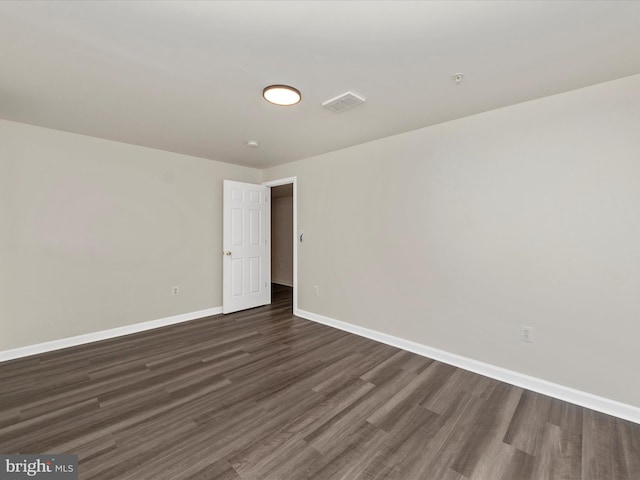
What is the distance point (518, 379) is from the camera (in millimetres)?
2484

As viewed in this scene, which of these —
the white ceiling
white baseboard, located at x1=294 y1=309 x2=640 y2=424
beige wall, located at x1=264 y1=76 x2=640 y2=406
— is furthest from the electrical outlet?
the white ceiling

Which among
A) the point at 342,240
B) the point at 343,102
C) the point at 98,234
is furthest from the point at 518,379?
the point at 98,234

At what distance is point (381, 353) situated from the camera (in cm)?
313

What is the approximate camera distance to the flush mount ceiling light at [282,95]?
2.17 m

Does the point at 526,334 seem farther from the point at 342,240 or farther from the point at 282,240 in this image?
the point at 282,240

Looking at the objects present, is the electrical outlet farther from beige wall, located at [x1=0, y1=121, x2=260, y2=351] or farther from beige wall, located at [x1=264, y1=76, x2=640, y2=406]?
beige wall, located at [x1=0, y1=121, x2=260, y2=351]

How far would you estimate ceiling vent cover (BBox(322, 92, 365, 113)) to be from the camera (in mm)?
2326

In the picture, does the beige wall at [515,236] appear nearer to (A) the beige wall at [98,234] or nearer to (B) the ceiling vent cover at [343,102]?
(B) the ceiling vent cover at [343,102]

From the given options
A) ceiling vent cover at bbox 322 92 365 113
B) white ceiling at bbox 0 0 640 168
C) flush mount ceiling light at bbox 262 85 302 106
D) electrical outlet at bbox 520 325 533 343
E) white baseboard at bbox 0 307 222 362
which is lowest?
white baseboard at bbox 0 307 222 362

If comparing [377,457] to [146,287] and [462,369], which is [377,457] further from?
[146,287]

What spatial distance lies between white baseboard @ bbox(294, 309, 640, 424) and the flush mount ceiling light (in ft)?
9.09

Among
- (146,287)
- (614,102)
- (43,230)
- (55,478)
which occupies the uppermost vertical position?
(614,102)

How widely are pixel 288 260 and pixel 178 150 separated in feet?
12.7

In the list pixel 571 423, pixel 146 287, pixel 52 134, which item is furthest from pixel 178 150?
pixel 571 423
